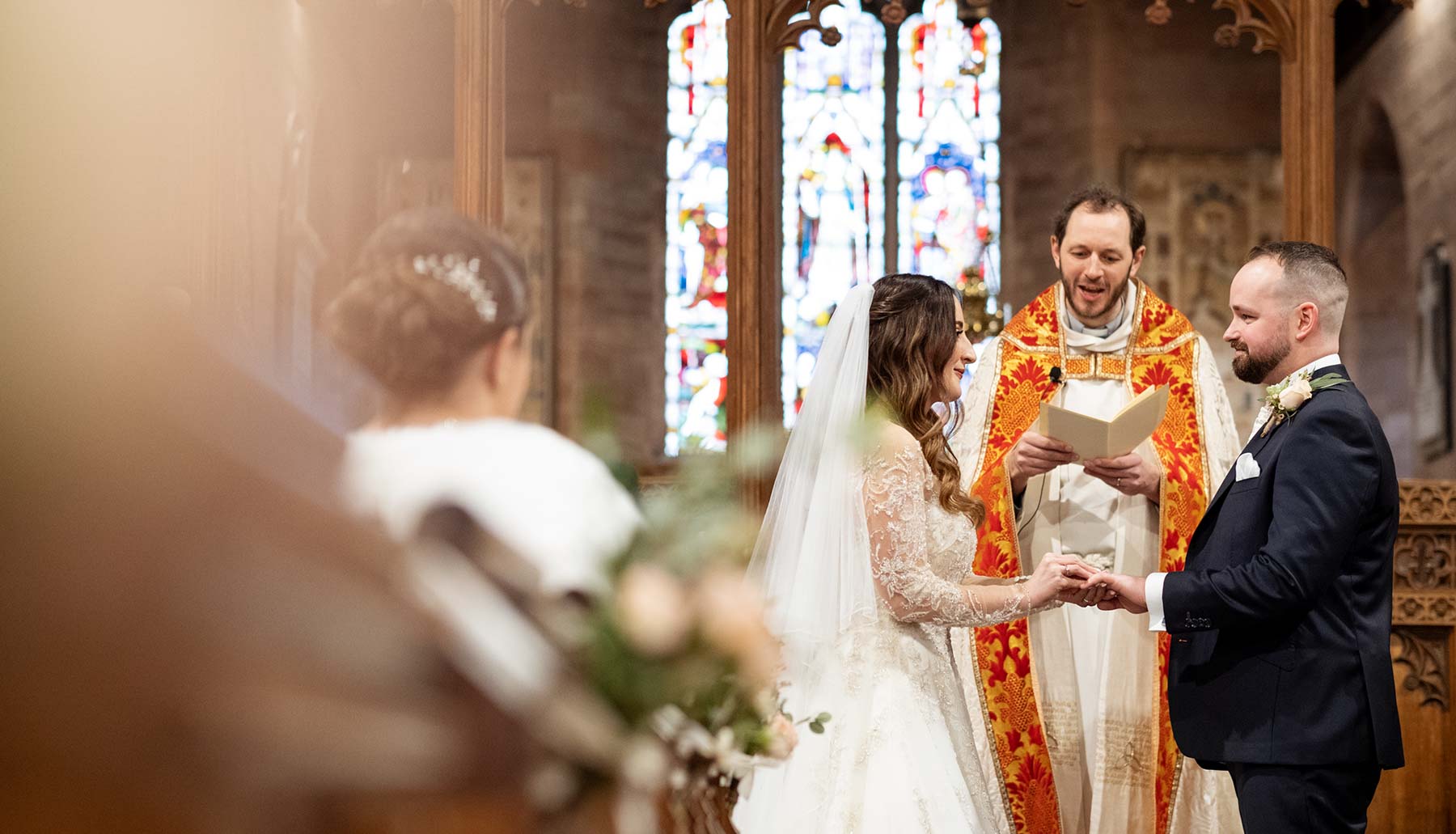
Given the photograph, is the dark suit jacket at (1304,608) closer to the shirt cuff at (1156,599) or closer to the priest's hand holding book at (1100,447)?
the shirt cuff at (1156,599)

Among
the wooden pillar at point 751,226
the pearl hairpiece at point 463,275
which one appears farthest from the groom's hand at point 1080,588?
the pearl hairpiece at point 463,275

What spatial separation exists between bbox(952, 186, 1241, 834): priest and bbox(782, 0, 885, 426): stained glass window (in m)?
6.29

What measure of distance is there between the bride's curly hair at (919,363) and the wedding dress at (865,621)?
0.05 meters

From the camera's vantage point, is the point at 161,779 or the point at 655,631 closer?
the point at 161,779

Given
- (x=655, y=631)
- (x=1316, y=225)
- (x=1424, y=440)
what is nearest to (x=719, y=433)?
(x=1424, y=440)

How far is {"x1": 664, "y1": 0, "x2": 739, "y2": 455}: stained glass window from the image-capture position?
11.5 m

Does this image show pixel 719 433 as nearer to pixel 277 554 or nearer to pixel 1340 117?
pixel 1340 117

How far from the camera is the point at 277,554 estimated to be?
62.9 inches

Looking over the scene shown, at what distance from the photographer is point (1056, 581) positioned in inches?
149

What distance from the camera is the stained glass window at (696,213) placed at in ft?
37.7

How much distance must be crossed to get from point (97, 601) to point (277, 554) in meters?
0.18

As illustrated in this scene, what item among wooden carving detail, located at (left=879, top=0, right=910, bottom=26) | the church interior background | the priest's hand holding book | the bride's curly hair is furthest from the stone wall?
the bride's curly hair

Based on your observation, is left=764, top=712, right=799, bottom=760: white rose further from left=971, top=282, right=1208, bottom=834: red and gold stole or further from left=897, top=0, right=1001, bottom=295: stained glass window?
left=897, top=0, right=1001, bottom=295: stained glass window

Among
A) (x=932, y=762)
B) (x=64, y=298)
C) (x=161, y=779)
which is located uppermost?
(x=64, y=298)
